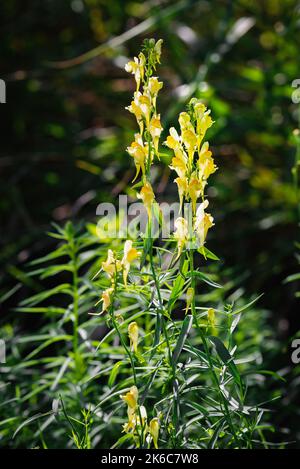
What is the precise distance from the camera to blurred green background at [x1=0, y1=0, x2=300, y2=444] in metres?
1.84

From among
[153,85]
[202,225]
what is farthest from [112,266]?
[153,85]

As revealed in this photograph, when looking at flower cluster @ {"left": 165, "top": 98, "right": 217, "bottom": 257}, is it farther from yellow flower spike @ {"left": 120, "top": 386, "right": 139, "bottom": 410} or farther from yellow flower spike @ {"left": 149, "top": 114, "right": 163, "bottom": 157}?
yellow flower spike @ {"left": 120, "top": 386, "right": 139, "bottom": 410}

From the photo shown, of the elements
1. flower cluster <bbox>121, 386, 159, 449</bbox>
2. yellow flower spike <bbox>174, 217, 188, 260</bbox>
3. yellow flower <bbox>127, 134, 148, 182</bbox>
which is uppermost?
yellow flower <bbox>127, 134, 148, 182</bbox>

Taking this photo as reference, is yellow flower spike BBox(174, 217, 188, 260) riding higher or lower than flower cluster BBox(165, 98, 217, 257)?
lower

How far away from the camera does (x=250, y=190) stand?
203 cm

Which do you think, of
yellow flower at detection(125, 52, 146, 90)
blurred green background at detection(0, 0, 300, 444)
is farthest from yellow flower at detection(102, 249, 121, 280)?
blurred green background at detection(0, 0, 300, 444)

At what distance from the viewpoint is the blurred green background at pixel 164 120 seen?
6.04 feet

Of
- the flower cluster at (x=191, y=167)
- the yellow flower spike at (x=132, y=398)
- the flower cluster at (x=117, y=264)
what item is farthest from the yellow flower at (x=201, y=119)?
the yellow flower spike at (x=132, y=398)

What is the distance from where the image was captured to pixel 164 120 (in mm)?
1694

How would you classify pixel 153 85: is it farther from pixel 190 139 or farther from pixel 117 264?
pixel 117 264

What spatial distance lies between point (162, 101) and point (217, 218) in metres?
0.57

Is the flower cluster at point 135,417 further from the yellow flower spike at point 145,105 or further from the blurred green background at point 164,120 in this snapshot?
the blurred green background at point 164,120

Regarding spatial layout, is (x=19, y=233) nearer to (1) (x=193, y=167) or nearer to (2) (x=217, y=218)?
(2) (x=217, y=218)
